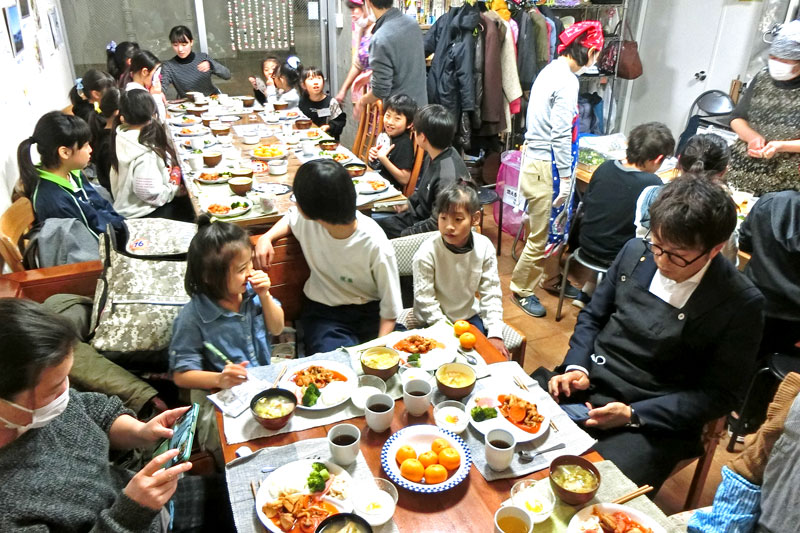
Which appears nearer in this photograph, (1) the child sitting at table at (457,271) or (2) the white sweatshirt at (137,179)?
(1) the child sitting at table at (457,271)

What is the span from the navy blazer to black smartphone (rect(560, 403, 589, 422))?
0.16 metres

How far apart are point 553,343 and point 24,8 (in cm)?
407

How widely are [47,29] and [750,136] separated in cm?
511

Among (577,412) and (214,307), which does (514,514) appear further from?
(214,307)

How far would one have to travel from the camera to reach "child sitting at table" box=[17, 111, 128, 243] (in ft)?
7.93

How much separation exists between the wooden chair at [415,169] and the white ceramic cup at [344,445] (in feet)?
7.05

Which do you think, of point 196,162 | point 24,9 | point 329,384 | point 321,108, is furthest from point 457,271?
point 24,9

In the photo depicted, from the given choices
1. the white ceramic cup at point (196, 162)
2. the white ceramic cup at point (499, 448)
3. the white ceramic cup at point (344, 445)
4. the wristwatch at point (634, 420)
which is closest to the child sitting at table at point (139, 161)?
the white ceramic cup at point (196, 162)

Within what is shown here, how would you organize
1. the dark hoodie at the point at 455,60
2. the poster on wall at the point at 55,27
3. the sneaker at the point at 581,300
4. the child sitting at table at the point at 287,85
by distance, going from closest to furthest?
1. the sneaker at the point at 581,300
2. the dark hoodie at the point at 455,60
3. the poster on wall at the point at 55,27
4. the child sitting at table at the point at 287,85

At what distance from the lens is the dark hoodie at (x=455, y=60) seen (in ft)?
14.1

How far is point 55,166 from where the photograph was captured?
247 centimetres

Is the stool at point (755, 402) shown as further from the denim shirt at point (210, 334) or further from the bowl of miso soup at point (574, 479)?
the denim shirt at point (210, 334)

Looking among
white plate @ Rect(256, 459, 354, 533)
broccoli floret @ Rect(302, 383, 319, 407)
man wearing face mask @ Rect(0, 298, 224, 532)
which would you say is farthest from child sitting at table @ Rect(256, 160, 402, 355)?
man wearing face mask @ Rect(0, 298, 224, 532)

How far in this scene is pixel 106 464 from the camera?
4.27ft
